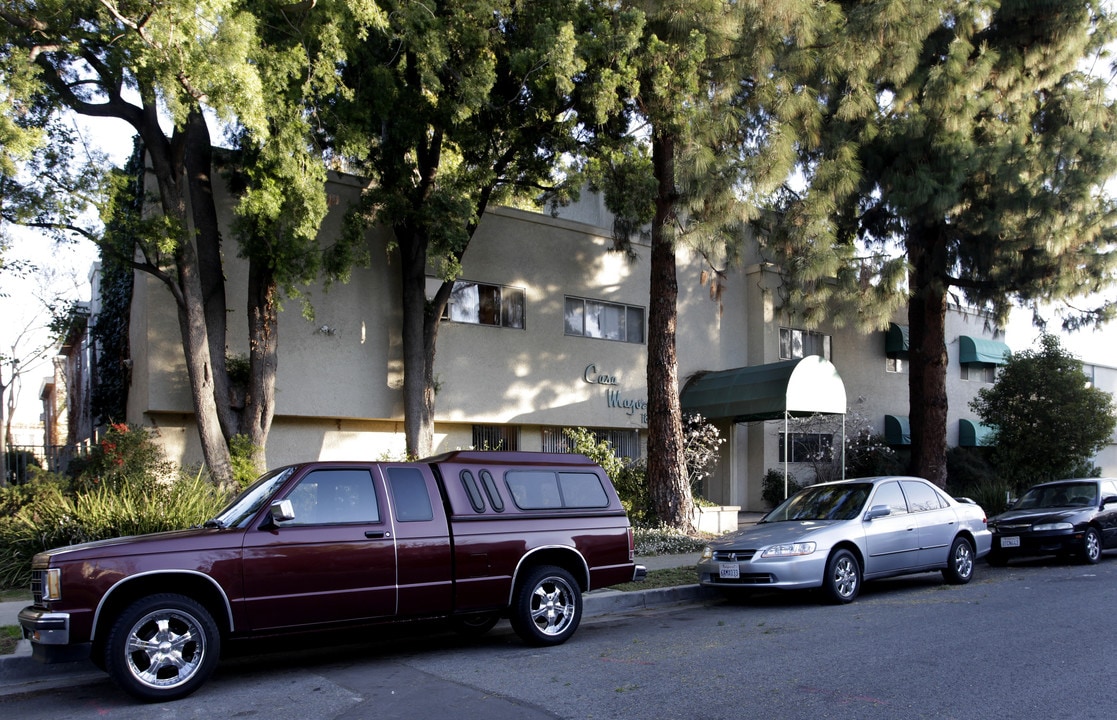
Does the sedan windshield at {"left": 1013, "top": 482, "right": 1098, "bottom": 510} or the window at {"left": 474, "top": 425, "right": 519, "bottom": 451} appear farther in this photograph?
the window at {"left": 474, "top": 425, "right": 519, "bottom": 451}

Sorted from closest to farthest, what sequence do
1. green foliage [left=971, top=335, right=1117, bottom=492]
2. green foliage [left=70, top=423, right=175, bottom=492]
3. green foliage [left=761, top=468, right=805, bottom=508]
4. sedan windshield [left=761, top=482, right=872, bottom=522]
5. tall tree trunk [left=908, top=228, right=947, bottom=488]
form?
1. sedan windshield [left=761, top=482, right=872, bottom=522]
2. green foliage [left=70, top=423, right=175, bottom=492]
3. tall tree trunk [left=908, top=228, right=947, bottom=488]
4. green foliage [left=971, top=335, right=1117, bottom=492]
5. green foliage [left=761, top=468, right=805, bottom=508]

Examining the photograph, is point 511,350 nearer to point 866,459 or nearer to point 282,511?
point 866,459

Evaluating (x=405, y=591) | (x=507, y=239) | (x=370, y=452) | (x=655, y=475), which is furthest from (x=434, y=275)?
(x=405, y=591)

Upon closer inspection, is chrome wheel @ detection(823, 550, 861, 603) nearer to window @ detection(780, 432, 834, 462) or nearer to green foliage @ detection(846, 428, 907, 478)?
window @ detection(780, 432, 834, 462)

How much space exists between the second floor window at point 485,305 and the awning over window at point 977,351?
1788 centimetres

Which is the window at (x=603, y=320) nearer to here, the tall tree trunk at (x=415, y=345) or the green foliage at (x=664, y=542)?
the tall tree trunk at (x=415, y=345)

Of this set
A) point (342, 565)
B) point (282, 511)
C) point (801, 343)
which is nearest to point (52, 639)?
point (282, 511)

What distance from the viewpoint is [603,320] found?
21.8 m

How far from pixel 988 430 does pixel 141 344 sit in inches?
1018

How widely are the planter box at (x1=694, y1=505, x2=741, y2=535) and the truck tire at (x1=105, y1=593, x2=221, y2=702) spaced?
11390mm

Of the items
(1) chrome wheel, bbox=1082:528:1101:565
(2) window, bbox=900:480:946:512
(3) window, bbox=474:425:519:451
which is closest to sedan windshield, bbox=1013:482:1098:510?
(1) chrome wheel, bbox=1082:528:1101:565

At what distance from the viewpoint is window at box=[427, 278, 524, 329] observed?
62.3 ft

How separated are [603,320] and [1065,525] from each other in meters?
11.1

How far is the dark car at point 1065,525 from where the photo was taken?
1376 centimetres
